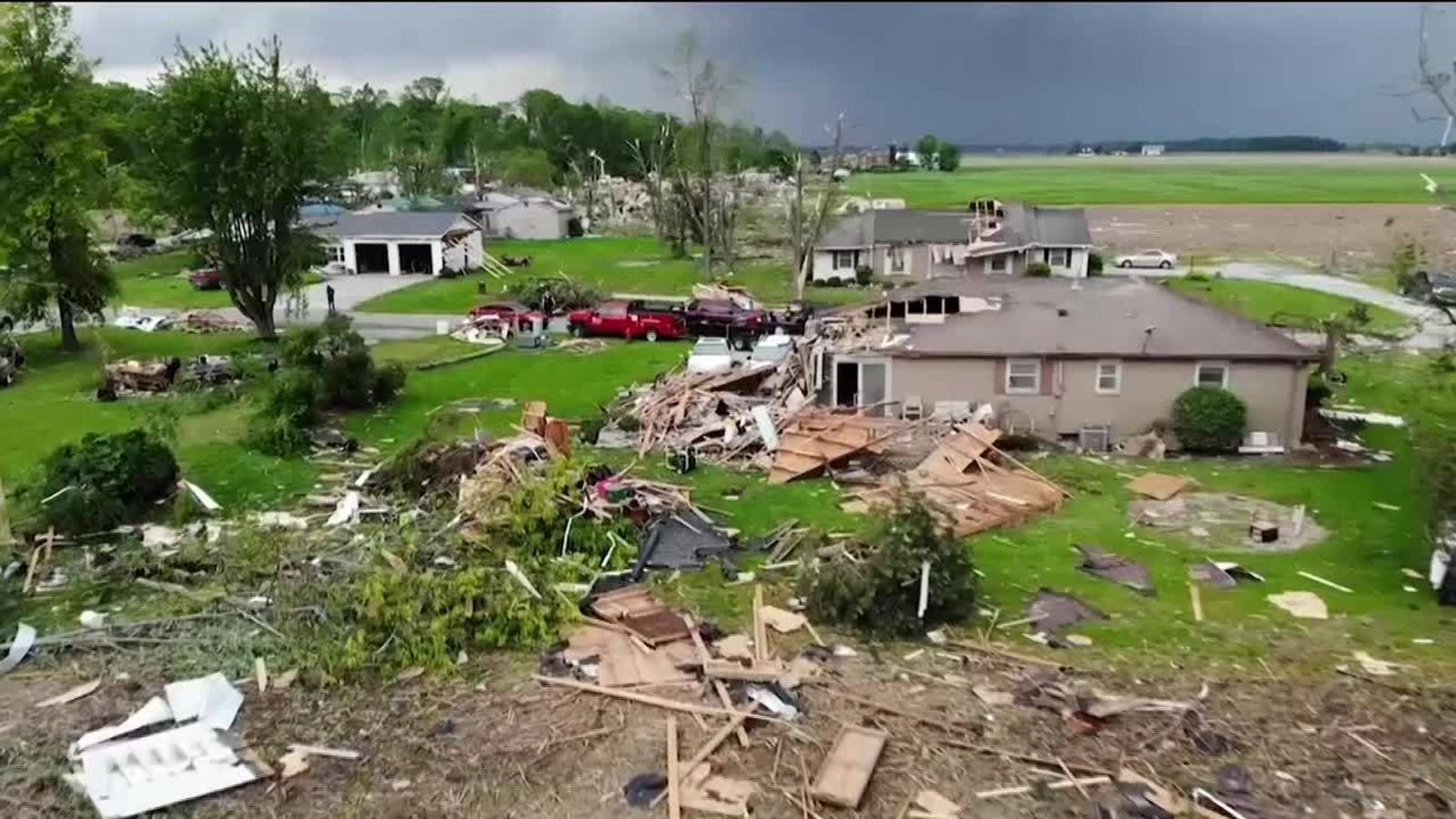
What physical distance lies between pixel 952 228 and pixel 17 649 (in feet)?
149

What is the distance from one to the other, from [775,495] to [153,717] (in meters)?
10.9

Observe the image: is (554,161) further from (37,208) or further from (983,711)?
(983,711)

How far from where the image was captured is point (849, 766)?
10531mm

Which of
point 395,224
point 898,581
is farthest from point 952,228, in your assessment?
point 898,581

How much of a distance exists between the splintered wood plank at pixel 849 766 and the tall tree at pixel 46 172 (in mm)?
30856

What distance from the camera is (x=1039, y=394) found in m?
23.7

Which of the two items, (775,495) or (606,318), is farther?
(606,318)

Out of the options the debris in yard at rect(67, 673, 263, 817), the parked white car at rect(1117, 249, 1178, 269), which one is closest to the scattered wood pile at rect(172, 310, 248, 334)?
the debris in yard at rect(67, 673, 263, 817)

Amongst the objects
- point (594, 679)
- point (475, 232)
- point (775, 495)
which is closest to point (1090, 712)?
point (594, 679)

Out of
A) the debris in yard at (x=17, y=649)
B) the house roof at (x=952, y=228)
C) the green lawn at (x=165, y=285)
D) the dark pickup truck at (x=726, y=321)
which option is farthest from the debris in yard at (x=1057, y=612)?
the house roof at (x=952, y=228)

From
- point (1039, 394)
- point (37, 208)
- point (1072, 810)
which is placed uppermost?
point (37, 208)

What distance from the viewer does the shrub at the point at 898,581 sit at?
13766 mm

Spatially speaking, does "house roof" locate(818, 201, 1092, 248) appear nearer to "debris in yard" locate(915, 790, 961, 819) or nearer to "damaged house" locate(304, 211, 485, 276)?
"damaged house" locate(304, 211, 485, 276)

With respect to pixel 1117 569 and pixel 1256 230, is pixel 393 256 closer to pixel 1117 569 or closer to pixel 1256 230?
pixel 1117 569
